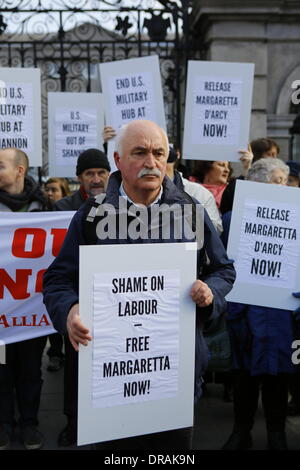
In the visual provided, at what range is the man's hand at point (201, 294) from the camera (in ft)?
8.46

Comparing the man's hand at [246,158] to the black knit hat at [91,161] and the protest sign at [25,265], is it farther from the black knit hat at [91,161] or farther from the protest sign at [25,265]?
the protest sign at [25,265]

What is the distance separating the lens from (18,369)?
439 centimetres

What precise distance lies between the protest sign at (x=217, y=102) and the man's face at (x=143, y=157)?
3.17 m

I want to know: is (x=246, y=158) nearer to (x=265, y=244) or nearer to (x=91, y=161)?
(x=91, y=161)

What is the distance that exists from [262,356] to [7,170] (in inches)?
79.0

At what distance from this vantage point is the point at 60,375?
612cm

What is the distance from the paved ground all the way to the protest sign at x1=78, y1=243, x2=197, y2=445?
175 cm

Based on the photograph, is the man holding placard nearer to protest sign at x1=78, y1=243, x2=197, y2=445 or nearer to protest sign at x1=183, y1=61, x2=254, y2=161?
protest sign at x1=78, y1=243, x2=197, y2=445

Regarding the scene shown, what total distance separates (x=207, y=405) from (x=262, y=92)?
13.4 ft

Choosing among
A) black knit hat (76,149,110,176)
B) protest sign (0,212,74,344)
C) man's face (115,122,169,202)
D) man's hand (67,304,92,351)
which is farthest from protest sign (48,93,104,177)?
man's hand (67,304,92,351)

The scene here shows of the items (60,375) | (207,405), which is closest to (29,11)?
(60,375)

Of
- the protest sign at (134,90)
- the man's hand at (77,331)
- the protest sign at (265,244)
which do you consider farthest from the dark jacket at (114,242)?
the protest sign at (134,90)

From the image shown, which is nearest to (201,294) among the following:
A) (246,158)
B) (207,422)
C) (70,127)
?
(207,422)

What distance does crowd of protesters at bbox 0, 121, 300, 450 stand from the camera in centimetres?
266
